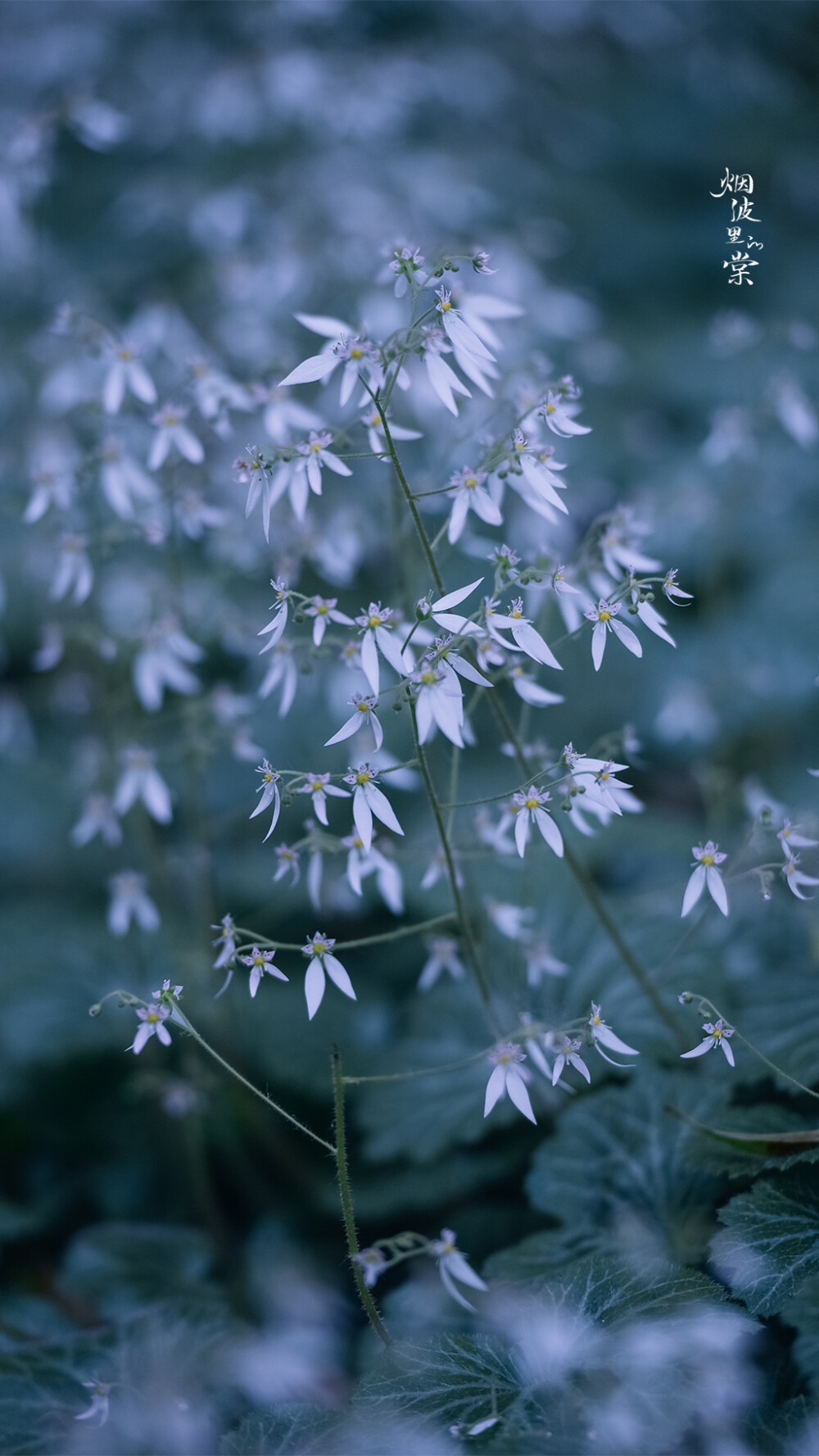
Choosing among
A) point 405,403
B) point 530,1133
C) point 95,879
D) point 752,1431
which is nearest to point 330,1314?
point 530,1133

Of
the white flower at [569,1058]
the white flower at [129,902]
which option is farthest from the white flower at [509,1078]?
the white flower at [129,902]

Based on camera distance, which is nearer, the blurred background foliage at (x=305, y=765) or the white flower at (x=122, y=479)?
the blurred background foliage at (x=305, y=765)

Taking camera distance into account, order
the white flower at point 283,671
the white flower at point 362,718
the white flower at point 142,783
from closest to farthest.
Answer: the white flower at point 362,718 → the white flower at point 283,671 → the white flower at point 142,783

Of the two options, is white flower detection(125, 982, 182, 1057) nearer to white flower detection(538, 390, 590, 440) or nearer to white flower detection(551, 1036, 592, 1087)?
white flower detection(551, 1036, 592, 1087)

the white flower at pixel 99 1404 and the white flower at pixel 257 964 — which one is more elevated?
the white flower at pixel 257 964

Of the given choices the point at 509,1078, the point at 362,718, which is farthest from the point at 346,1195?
the point at 362,718

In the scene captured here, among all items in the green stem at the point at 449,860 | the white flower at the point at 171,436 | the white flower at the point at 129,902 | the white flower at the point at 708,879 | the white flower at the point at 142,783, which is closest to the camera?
the green stem at the point at 449,860

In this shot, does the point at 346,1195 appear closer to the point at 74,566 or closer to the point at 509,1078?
the point at 509,1078

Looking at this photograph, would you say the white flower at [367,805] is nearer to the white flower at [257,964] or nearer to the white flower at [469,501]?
the white flower at [257,964]
